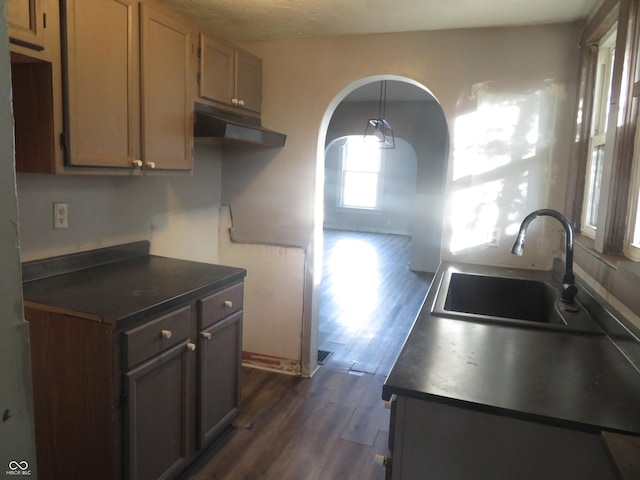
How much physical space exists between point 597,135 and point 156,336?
88.0 inches

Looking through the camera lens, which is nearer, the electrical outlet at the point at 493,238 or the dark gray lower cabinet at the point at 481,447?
the dark gray lower cabinet at the point at 481,447

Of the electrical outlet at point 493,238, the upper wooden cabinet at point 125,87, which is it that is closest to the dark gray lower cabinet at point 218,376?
the upper wooden cabinet at point 125,87

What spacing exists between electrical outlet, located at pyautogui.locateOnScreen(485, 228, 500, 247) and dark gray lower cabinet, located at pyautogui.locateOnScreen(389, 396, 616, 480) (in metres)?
1.75

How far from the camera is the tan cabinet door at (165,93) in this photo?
81.7 inches

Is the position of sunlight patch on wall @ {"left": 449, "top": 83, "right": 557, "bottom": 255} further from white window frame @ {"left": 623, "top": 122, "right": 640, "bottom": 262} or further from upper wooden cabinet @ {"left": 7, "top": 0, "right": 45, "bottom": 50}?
upper wooden cabinet @ {"left": 7, "top": 0, "right": 45, "bottom": 50}

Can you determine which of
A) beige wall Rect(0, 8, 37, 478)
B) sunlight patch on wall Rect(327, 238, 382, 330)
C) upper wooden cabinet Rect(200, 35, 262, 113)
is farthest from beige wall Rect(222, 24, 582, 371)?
beige wall Rect(0, 8, 37, 478)

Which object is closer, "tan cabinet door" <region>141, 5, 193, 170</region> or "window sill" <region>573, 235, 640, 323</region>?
"window sill" <region>573, 235, 640, 323</region>

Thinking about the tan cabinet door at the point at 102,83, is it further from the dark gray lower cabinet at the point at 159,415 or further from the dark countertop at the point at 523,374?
the dark countertop at the point at 523,374

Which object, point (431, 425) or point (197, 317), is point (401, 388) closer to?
point (431, 425)

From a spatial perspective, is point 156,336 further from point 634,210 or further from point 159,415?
point 634,210

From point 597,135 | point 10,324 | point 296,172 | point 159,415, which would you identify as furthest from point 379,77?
point 10,324

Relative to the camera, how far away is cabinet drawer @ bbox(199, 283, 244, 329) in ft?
6.89

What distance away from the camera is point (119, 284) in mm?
2000

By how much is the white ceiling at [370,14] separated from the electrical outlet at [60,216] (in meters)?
1.24
